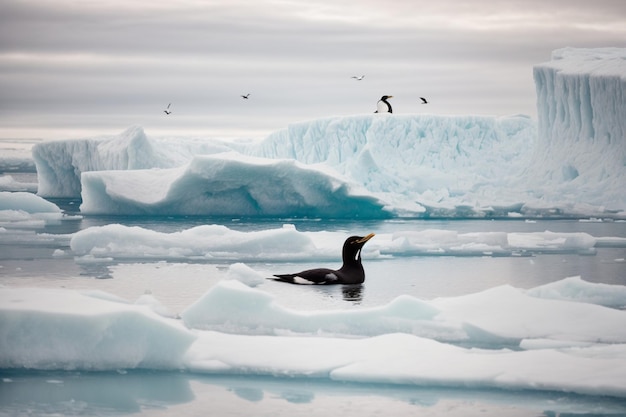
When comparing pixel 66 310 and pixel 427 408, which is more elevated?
pixel 66 310

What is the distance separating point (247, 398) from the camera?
567cm

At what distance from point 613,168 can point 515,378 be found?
2164 cm

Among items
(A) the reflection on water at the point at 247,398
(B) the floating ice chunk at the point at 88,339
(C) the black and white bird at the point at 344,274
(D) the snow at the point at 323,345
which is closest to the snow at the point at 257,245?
(C) the black and white bird at the point at 344,274

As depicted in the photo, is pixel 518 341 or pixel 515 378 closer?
pixel 515 378

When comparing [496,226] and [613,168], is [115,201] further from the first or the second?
[613,168]

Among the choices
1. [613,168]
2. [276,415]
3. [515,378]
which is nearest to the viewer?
[276,415]

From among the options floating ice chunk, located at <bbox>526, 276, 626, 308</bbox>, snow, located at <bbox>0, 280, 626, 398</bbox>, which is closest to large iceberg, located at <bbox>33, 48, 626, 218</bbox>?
floating ice chunk, located at <bbox>526, 276, 626, 308</bbox>

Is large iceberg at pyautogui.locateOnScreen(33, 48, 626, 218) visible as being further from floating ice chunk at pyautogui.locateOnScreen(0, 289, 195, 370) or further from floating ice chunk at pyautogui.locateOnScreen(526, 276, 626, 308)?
floating ice chunk at pyautogui.locateOnScreen(0, 289, 195, 370)

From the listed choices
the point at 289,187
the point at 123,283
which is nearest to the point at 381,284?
the point at 123,283

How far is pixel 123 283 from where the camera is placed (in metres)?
11.1

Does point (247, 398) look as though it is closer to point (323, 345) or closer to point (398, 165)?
point (323, 345)

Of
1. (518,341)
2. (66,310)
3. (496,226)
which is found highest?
(66,310)

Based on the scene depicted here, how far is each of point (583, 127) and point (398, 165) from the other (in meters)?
5.53

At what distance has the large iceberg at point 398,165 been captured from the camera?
2314 cm
